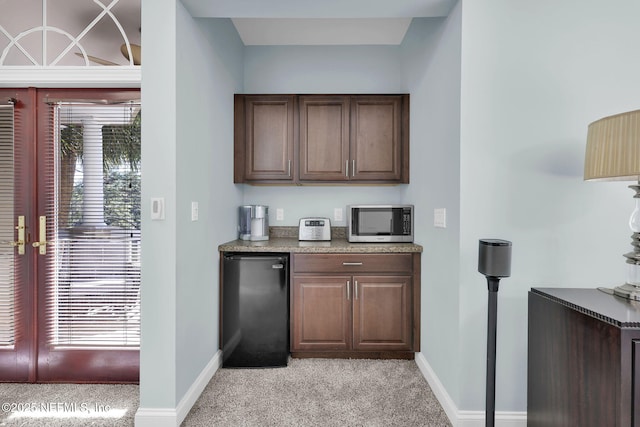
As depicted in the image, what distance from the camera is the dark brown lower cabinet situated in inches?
99.9

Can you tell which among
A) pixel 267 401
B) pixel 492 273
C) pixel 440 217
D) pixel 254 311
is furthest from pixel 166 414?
pixel 440 217

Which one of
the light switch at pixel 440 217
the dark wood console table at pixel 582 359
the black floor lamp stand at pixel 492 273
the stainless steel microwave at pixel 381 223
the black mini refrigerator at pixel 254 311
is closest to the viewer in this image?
the dark wood console table at pixel 582 359

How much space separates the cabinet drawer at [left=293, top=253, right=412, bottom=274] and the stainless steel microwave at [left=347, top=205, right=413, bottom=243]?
28 cm

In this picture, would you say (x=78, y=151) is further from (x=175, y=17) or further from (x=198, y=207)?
(x=175, y=17)

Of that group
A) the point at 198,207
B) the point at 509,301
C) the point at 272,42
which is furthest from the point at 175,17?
the point at 509,301

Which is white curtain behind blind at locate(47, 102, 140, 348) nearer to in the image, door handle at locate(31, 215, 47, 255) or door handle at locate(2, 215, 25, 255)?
door handle at locate(31, 215, 47, 255)

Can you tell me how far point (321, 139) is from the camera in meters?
2.85

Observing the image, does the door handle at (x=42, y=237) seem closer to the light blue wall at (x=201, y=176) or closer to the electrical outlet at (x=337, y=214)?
the light blue wall at (x=201, y=176)

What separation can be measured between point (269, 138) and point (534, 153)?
198 cm

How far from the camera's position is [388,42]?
9.93 feet

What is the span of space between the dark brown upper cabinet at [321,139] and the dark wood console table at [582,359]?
156 cm

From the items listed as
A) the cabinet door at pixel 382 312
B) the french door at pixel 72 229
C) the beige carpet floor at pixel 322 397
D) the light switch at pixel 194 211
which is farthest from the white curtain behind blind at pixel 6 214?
the cabinet door at pixel 382 312

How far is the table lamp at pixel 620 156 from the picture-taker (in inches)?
47.5

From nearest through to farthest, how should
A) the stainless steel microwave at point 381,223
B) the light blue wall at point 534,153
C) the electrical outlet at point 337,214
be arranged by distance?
the light blue wall at point 534,153 → the stainless steel microwave at point 381,223 → the electrical outlet at point 337,214
